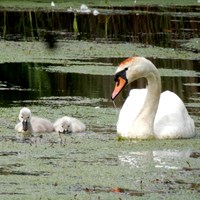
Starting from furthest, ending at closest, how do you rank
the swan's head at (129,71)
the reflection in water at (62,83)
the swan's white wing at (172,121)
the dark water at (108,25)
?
the dark water at (108,25) < the reflection in water at (62,83) < the swan's white wing at (172,121) < the swan's head at (129,71)

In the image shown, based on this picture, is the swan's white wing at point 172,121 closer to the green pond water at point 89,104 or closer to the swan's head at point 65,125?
the green pond water at point 89,104

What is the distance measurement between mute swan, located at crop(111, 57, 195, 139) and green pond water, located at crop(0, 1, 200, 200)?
14 centimetres

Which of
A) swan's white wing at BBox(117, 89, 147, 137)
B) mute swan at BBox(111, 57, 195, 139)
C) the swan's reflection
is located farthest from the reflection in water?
the swan's reflection

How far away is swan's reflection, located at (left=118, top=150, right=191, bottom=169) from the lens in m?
8.12

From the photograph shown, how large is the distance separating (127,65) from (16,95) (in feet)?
9.52

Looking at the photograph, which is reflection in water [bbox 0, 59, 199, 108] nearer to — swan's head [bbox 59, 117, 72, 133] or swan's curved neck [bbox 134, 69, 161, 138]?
swan's head [bbox 59, 117, 72, 133]

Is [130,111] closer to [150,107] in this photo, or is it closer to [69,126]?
[150,107]

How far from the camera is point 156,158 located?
8453 mm

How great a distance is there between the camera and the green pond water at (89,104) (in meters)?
7.34

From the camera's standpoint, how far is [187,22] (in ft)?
73.5

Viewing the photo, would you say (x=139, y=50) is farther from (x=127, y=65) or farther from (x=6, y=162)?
(x=6, y=162)

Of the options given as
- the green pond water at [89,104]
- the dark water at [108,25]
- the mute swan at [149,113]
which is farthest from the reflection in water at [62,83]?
the dark water at [108,25]

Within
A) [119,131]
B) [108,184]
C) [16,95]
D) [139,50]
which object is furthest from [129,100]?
[139,50]

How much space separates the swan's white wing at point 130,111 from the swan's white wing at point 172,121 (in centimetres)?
21
